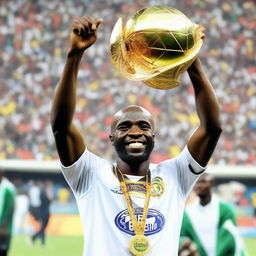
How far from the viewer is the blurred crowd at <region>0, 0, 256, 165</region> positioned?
19.9 m

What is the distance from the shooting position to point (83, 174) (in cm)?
389

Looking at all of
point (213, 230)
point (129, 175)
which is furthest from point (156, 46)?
point (213, 230)

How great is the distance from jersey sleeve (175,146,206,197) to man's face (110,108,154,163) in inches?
9.4

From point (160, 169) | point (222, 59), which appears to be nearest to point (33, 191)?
point (222, 59)

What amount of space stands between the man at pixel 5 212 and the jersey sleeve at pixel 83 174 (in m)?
4.95

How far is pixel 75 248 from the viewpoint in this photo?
1470cm

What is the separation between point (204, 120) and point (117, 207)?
2.09ft

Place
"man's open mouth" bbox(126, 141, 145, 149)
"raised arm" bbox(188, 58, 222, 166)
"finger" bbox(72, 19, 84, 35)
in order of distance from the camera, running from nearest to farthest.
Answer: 1. "finger" bbox(72, 19, 84, 35)
2. "man's open mouth" bbox(126, 141, 145, 149)
3. "raised arm" bbox(188, 58, 222, 166)

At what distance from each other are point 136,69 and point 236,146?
16567 mm

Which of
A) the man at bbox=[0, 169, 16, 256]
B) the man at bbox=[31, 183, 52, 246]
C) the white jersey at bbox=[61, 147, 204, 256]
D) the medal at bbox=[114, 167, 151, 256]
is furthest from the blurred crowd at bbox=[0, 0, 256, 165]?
the medal at bbox=[114, 167, 151, 256]

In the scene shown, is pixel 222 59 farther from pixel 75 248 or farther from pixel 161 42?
pixel 161 42

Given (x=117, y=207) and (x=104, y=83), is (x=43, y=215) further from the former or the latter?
(x=117, y=207)

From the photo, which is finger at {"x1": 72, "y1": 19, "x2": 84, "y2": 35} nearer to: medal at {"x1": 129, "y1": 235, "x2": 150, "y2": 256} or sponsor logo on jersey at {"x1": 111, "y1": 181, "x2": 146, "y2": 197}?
sponsor logo on jersey at {"x1": 111, "y1": 181, "x2": 146, "y2": 197}

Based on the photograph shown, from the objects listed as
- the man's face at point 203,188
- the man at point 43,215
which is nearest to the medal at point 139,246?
the man's face at point 203,188
